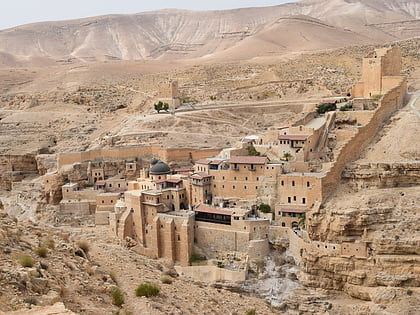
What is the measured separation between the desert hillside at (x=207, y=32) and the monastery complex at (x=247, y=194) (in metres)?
78.6

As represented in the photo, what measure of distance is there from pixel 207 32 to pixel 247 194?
152m

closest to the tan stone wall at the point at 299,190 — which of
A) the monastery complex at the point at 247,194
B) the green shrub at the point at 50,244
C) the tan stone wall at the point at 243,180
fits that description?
the monastery complex at the point at 247,194

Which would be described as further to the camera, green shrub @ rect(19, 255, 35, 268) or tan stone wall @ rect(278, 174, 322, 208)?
tan stone wall @ rect(278, 174, 322, 208)

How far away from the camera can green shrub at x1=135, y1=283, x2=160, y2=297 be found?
543 inches

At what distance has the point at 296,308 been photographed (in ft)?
90.5

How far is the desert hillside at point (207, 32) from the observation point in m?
126

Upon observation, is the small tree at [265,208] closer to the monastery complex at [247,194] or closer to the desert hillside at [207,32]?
the monastery complex at [247,194]

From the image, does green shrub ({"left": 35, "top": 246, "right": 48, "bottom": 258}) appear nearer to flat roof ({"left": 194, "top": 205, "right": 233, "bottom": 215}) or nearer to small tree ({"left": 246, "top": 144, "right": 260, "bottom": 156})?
flat roof ({"left": 194, "top": 205, "right": 233, "bottom": 215})

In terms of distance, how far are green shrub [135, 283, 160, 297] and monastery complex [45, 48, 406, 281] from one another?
613 inches

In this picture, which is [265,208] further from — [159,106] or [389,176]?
[159,106]

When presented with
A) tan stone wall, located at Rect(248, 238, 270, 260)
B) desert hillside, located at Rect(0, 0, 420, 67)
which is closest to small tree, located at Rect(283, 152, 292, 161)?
tan stone wall, located at Rect(248, 238, 270, 260)

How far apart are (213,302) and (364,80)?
2887cm

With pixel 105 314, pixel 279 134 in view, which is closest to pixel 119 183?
pixel 279 134

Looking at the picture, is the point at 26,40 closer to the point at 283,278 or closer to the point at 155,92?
the point at 155,92
